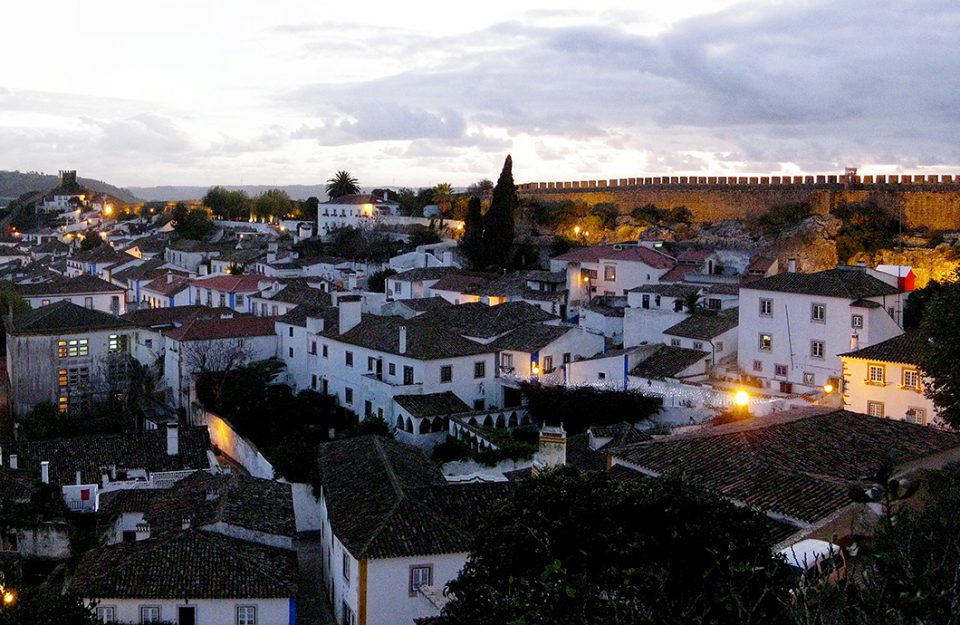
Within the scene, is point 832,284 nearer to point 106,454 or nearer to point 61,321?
point 106,454

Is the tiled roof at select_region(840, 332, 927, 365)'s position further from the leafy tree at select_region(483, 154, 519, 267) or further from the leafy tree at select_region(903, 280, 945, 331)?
the leafy tree at select_region(483, 154, 519, 267)

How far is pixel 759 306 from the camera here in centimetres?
2838

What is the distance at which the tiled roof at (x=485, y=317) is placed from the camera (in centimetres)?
3164

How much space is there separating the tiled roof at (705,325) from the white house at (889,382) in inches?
222

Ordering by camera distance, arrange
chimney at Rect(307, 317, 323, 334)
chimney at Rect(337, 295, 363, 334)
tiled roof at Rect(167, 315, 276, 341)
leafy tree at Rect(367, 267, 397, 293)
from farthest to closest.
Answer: leafy tree at Rect(367, 267, 397, 293)
tiled roof at Rect(167, 315, 276, 341)
chimney at Rect(307, 317, 323, 334)
chimney at Rect(337, 295, 363, 334)

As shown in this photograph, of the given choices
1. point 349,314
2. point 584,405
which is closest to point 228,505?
point 584,405

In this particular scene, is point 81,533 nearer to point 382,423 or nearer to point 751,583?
point 382,423

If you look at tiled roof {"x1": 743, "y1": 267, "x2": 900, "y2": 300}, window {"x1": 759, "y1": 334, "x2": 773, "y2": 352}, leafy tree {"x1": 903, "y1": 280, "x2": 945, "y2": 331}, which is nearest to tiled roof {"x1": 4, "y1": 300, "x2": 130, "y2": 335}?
window {"x1": 759, "y1": 334, "x2": 773, "y2": 352}

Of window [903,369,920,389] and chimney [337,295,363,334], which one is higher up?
chimney [337,295,363,334]

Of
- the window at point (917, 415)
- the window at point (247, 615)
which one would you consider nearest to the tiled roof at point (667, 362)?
the window at point (917, 415)

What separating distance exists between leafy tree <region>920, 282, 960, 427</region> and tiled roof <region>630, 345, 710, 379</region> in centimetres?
886

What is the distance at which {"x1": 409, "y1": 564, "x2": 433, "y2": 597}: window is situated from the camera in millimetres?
15094

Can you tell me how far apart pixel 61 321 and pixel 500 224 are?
20746 mm

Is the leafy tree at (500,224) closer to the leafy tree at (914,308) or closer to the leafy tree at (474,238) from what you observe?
the leafy tree at (474,238)
